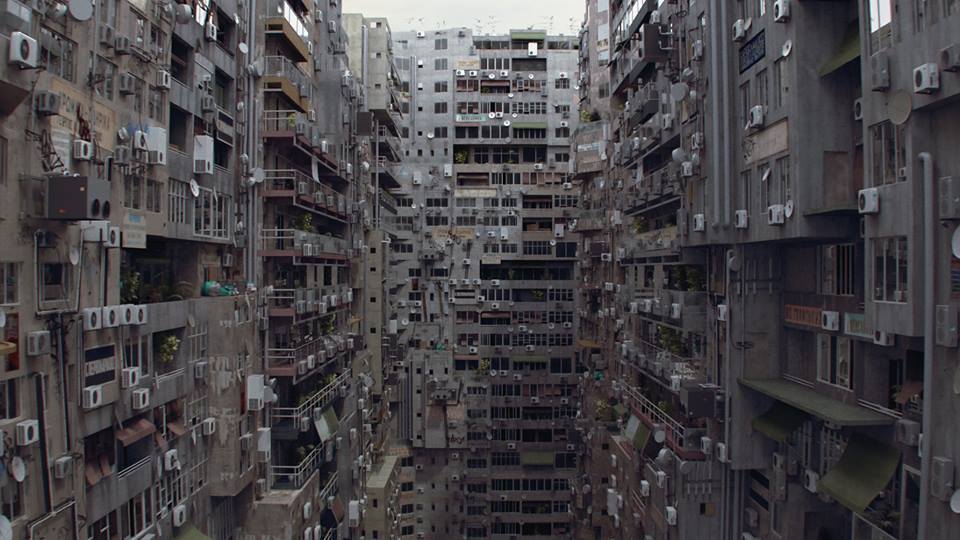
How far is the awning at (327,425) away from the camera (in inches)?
973

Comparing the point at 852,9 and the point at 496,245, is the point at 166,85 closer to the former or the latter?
the point at 852,9

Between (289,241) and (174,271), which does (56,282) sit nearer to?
(174,271)

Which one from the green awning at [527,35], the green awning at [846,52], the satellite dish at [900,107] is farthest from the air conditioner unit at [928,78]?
the green awning at [527,35]

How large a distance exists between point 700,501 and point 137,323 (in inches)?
646

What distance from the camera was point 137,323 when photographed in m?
14.1

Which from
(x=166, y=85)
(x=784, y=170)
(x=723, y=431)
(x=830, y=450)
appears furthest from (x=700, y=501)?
(x=166, y=85)

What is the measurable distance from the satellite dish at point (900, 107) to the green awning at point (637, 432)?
15.7 m

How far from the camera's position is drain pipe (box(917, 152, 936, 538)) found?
1115 centimetres

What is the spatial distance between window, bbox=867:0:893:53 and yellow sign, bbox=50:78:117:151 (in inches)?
580

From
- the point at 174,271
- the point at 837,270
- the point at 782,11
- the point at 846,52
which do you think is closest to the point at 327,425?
the point at 174,271

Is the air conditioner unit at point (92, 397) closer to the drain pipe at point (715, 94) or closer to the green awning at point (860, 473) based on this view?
the green awning at point (860, 473)

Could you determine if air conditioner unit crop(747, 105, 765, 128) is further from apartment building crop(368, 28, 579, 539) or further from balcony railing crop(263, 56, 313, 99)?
apartment building crop(368, 28, 579, 539)

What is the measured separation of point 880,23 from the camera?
41.3ft

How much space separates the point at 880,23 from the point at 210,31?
16.0 metres
